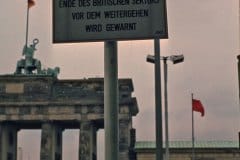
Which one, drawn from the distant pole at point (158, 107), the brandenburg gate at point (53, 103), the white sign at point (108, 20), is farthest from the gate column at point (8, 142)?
the white sign at point (108, 20)

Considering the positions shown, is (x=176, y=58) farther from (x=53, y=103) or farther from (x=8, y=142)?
(x=8, y=142)

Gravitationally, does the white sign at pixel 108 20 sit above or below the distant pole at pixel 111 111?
above

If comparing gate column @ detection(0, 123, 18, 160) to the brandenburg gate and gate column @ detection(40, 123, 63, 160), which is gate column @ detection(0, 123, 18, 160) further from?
gate column @ detection(40, 123, 63, 160)

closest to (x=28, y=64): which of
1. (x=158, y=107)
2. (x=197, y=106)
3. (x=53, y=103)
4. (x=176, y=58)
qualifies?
(x=53, y=103)

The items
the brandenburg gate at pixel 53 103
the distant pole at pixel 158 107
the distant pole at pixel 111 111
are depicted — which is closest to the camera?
the distant pole at pixel 111 111

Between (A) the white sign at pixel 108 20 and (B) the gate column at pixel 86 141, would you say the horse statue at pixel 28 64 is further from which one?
(A) the white sign at pixel 108 20

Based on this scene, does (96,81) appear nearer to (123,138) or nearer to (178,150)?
(123,138)

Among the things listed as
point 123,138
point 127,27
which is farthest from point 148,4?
point 123,138

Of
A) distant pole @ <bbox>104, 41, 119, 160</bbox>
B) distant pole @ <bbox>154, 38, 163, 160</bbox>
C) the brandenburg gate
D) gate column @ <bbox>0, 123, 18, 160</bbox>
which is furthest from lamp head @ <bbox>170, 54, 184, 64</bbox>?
gate column @ <bbox>0, 123, 18, 160</bbox>

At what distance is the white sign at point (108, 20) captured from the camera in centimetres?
898

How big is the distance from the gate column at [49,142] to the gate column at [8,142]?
688cm

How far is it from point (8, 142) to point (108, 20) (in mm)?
98696

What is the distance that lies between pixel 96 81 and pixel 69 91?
4988mm

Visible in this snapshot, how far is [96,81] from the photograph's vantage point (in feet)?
332
